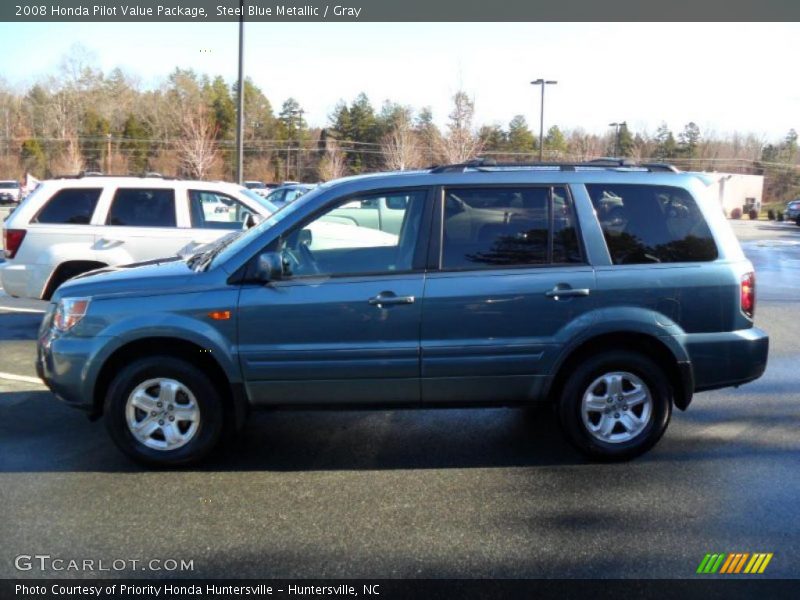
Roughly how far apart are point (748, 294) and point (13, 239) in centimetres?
770

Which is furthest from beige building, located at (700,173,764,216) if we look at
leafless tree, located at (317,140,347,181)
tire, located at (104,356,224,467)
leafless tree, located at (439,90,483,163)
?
tire, located at (104,356,224,467)

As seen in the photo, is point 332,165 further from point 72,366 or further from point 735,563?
point 735,563

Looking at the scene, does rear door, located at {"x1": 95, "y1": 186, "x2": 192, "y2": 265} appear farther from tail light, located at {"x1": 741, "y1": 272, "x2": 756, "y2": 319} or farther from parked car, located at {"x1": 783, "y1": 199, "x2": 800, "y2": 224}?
parked car, located at {"x1": 783, "y1": 199, "x2": 800, "y2": 224}

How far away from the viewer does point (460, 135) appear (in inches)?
1286

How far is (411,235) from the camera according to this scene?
4938mm

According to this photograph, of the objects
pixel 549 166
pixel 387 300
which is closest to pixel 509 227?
pixel 549 166

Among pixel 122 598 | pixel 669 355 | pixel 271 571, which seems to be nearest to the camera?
pixel 122 598

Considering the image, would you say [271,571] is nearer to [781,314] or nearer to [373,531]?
[373,531]

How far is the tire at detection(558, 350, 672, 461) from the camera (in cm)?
493

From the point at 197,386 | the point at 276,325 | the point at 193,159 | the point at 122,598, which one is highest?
the point at 193,159

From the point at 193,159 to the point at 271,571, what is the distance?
3306 cm

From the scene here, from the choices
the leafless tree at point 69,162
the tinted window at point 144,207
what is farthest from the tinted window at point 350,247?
the leafless tree at point 69,162

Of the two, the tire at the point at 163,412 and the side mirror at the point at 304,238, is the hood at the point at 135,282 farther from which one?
the side mirror at the point at 304,238

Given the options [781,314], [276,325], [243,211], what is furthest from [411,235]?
[781,314]
